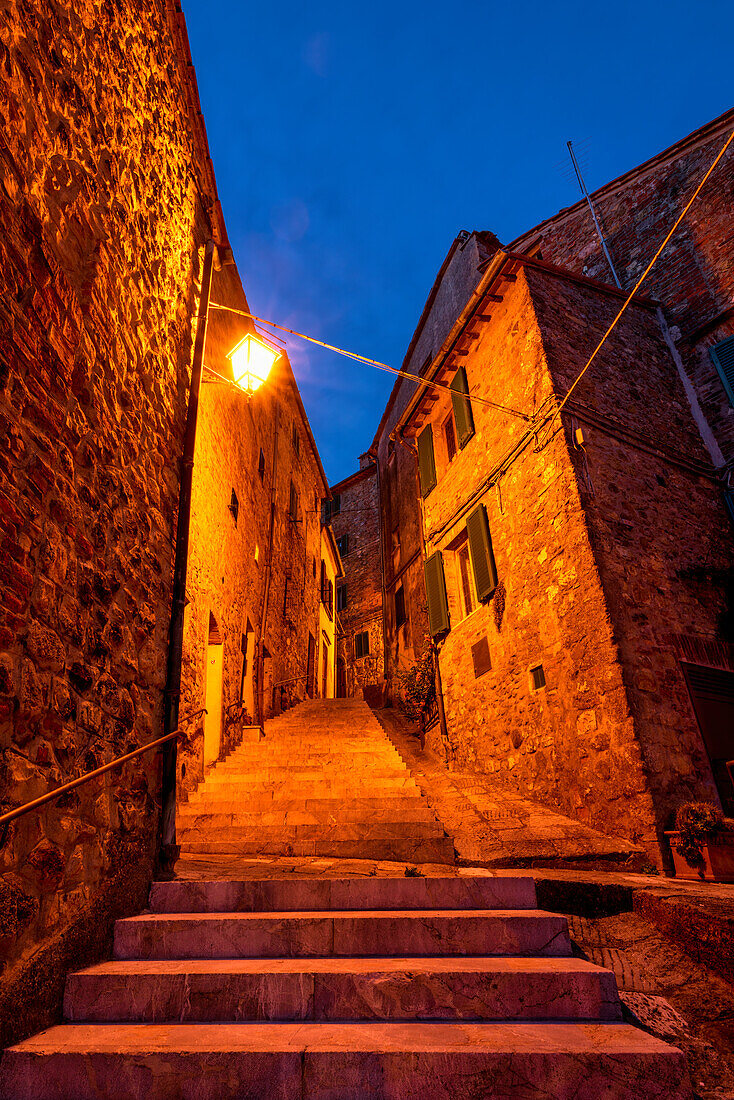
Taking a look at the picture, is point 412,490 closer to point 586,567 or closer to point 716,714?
point 586,567

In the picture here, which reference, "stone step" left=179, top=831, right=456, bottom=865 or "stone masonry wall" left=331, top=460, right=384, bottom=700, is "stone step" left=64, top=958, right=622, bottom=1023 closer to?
"stone step" left=179, top=831, right=456, bottom=865

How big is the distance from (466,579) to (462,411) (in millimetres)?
2869

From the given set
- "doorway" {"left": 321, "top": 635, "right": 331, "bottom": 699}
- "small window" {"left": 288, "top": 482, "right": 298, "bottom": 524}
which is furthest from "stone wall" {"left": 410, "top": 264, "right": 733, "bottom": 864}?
"doorway" {"left": 321, "top": 635, "right": 331, "bottom": 699}

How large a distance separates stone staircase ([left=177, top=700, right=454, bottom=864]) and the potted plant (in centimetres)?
187

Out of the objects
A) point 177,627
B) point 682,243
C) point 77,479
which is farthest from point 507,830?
point 682,243

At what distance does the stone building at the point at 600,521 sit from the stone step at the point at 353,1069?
322 cm

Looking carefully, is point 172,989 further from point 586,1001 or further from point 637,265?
point 637,265

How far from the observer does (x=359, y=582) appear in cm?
2105

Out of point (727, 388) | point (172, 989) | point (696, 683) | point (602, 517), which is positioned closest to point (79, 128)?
point (172, 989)

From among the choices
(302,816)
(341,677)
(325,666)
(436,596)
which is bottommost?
(302,816)

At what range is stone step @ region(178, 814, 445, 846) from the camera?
15.8ft

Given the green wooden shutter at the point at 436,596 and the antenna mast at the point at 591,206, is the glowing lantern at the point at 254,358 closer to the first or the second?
the green wooden shutter at the point at 436,596

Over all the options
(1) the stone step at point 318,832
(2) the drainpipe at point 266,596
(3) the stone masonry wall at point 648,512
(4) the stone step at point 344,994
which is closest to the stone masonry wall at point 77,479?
(4) the stone step at point 344,994

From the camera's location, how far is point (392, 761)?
7035mm
